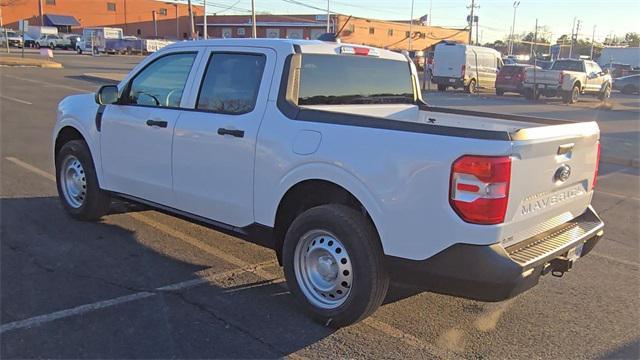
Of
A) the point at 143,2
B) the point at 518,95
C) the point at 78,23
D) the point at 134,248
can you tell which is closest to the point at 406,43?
the point at 143,2

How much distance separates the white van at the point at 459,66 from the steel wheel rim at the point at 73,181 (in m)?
26.7

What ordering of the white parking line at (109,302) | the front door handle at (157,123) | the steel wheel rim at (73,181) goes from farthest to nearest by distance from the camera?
the steel wheel rim at (73,181)
the front door handle at (157,123)
the white parking line at (109,302)

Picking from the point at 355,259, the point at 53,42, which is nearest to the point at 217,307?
the point at 355,259

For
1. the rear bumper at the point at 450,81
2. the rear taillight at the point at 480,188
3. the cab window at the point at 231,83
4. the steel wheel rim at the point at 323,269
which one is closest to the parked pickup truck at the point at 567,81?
the rear bumper at the point at 450,81

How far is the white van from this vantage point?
98.7 feet

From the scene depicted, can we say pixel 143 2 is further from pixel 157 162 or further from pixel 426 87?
pixel 157 162

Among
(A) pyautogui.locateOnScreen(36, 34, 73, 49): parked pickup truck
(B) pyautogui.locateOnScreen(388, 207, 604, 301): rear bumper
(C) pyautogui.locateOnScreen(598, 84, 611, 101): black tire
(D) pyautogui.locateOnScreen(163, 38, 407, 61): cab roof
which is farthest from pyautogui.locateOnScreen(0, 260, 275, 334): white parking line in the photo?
(A) pyautogui.locateOnScreen(36, 34, 73, 49): parked pickup truck

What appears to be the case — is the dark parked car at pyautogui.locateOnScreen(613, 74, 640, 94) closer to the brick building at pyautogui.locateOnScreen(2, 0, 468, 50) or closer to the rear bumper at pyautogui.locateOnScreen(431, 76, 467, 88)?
the rear bumper at pyautogui.locateOnScreen(431, 76, 467, 88)

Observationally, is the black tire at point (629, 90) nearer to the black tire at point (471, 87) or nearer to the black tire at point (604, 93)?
the black tire at point (604, 93)

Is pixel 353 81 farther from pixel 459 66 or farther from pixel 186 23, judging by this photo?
pixel 186 23

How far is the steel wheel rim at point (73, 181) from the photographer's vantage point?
18.8 feet

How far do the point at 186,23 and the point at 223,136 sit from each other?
9596cm

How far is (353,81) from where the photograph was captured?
15.3ft

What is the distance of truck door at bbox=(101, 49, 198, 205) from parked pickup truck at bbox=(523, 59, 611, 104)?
24.7m
